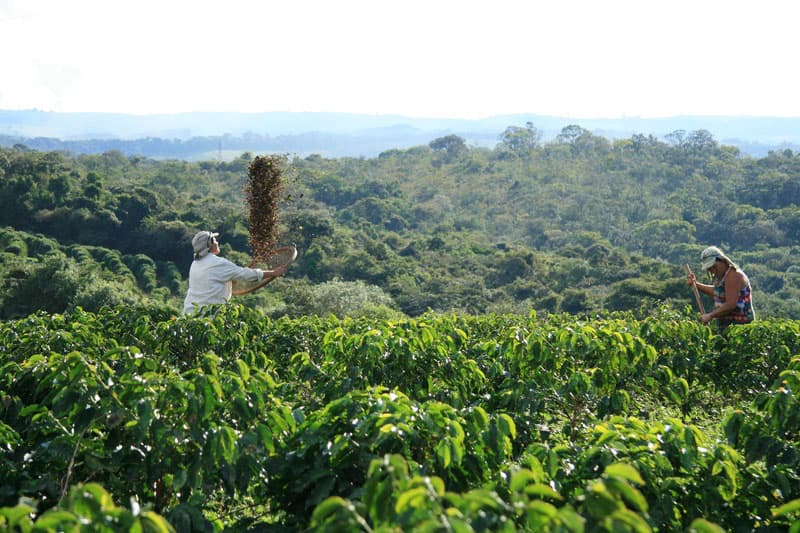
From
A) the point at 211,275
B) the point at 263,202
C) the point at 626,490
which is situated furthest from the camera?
the point at 263,202

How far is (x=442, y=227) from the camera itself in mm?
49875

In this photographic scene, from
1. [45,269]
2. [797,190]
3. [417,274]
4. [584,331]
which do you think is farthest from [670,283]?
[797,190]

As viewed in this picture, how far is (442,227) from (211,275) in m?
44.0

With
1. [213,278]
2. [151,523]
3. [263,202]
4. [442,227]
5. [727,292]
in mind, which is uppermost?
[263,202]

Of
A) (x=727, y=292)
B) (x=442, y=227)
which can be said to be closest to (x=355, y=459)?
(x=727, y=292)

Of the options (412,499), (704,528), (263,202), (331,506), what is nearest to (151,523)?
(331,506)

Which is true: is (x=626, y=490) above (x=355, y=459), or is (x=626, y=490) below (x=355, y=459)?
above

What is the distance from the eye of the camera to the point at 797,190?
52.5 metres

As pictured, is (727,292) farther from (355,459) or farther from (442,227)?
(442,227)

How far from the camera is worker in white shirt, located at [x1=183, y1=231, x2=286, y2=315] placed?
242 inches

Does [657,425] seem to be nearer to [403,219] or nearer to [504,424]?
[504,424]

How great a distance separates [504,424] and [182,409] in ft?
4.29

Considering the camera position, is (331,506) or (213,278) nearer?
(331,506)

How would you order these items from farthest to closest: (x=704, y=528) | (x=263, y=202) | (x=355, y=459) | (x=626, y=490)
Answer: (x=263, y=202)
(x=355, y=459)
(x=626, y=490)
(x=704, y=528)
